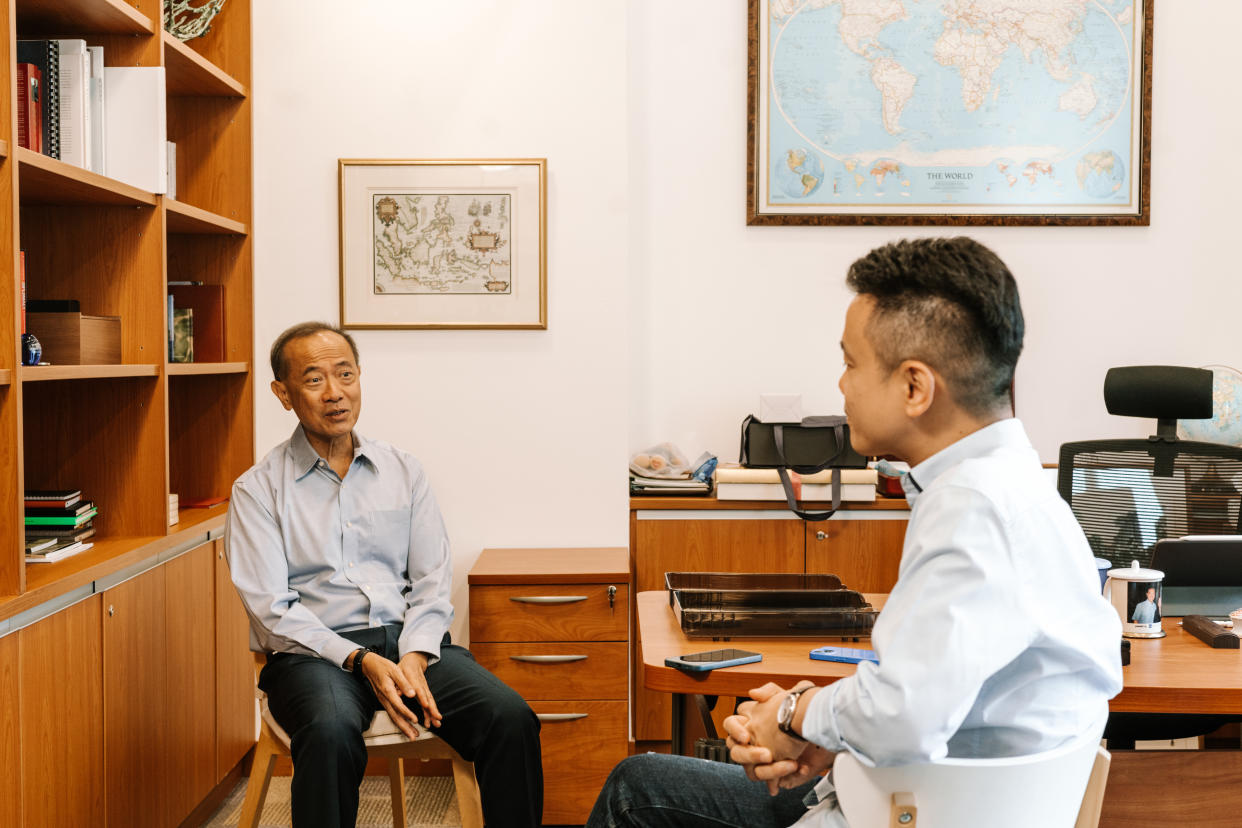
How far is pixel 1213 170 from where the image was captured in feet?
12.4

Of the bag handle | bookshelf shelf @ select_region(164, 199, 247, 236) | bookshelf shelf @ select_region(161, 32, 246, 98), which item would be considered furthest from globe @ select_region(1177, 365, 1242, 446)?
bookshelf shelf @ select_region(161, 32, 246, 98)

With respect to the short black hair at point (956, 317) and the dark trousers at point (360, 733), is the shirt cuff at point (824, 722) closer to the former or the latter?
the short black hair at point (956, 317)

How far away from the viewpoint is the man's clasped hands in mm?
1345

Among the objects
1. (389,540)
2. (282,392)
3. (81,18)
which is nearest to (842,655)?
(389,540)

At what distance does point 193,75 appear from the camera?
295cm

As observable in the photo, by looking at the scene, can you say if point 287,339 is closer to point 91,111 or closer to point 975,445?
point 91,111

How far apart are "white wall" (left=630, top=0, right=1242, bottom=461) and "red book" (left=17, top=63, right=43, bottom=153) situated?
1.97 meters

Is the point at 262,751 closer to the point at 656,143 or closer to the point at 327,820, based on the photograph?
the point at 327,820

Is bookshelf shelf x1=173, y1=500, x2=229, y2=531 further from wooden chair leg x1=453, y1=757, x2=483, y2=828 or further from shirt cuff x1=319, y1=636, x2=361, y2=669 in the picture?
wooden chair leg x1=453, y1=757, x2=483, y2=828

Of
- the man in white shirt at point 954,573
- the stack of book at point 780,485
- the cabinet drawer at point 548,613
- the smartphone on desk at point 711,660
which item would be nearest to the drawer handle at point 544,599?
the cabinet drawer at point 548,613

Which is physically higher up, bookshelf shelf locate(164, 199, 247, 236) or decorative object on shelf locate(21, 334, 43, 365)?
bookshelf shelf locate(164, 199, 247, 236)

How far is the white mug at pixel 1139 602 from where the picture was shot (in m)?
1.91

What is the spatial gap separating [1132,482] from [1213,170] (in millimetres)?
1447

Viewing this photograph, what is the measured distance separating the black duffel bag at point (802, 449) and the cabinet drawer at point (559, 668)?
784 millimetres
